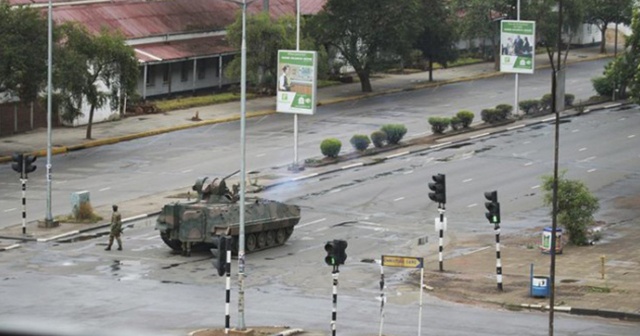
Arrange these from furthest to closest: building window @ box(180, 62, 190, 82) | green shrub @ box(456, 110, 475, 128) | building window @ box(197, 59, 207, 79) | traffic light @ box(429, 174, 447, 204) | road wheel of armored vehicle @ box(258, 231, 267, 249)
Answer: building window @ box(197, 59, 207, 79)
building window @ box(180, 62, 190, 82)
green shrub @ box(456, 110, 475, 128)
road wheel of armored vehicle @ box(258, 231, 267, 249)
traffic light @ box(429, 174, 447, 204)

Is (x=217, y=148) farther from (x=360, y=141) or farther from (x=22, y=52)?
(x=22, y=52)

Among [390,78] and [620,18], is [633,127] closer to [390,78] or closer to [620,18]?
[390,78]

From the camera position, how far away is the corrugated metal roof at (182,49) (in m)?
82.9

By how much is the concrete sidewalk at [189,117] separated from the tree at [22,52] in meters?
3.05

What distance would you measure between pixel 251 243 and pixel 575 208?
1074cm

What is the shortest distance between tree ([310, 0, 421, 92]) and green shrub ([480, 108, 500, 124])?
404 inches

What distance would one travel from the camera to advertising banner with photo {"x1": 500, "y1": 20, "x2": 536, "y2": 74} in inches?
2975

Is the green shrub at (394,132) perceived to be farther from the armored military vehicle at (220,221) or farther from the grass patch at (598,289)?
the grass patch at (598,289)

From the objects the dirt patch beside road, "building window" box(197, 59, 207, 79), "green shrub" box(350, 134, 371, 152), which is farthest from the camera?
"building window" box(197, 59, 207, 79)

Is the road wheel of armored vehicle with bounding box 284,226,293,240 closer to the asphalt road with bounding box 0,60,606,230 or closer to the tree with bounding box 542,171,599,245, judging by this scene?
the tree with bounding box 542,171,599,245

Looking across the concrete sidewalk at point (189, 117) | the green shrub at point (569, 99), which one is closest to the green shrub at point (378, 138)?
the concrete sidewalk at point (189, 117)

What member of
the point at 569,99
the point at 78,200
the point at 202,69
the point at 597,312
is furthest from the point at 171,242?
the point at 202,69

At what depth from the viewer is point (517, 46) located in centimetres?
7638

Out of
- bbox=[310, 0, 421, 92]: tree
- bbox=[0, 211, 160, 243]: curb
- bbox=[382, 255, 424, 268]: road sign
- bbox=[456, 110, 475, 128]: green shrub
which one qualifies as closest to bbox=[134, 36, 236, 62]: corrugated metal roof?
bbox=[310, 0, 421, 92]: tree
